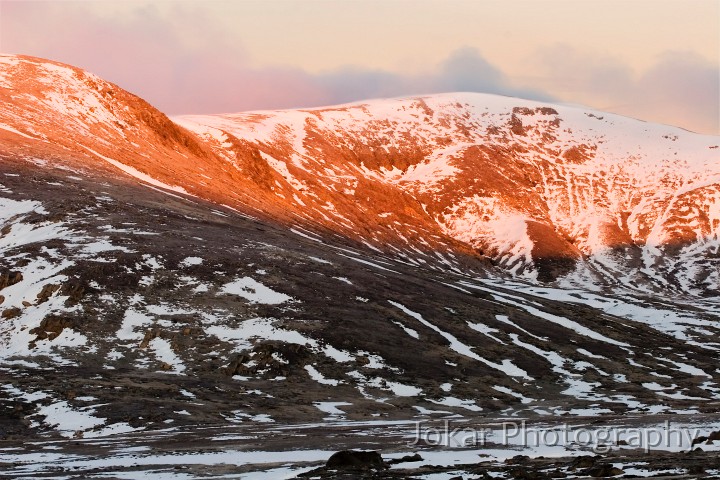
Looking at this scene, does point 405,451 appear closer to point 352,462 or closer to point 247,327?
point 352,462

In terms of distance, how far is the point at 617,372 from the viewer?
86.0m

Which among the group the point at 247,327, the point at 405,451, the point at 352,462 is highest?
the point at 247,327

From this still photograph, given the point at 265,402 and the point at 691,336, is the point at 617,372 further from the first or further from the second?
the point at 265,402

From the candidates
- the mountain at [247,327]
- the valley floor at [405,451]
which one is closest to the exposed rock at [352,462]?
the valley floor at [405,451]

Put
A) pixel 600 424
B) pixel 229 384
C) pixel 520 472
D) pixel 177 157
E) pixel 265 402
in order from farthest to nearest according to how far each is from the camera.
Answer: pixel 177 157 → pixel 229 384 → pixel 265 402 → pixel 600 424 → pixel 520 472

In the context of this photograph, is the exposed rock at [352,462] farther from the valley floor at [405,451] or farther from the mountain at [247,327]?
the mountain at [247,327]

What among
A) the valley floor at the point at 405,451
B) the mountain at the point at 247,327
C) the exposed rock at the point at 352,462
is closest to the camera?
the valley floor at the point at 405,451

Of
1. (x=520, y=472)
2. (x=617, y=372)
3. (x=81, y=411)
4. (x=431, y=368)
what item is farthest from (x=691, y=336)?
(x=520, y=472)

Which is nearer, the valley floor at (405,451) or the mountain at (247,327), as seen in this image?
the valley floor at (405,451)

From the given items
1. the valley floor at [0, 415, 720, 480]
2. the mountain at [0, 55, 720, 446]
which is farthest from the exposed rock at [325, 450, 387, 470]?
the mountain at [0, 55, 720, 446]

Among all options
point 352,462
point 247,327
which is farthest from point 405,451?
point 247,327

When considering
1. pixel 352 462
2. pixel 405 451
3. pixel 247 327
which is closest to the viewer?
pixel 352 462

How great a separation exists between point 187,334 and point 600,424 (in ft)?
132

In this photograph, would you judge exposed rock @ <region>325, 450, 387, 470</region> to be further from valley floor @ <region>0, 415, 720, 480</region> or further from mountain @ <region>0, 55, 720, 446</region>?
mountain @ <region>0, 55, 720, 446</region>
